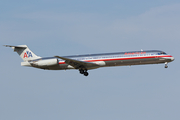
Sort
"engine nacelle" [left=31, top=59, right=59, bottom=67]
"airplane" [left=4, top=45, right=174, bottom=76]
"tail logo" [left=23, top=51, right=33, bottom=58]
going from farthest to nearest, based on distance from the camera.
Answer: "tail logo" [left=23, top=51, right=33, bottom=58], "engine nacelle" [left=31, top=59, right=59, bottom=67], "airplane" [left=4, top=45, right=174, bottom=76]

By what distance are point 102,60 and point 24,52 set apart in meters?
14.6

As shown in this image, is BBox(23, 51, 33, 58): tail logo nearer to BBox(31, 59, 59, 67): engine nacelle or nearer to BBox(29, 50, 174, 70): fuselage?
BBox(31, 59, 59, 67): engine nacelle

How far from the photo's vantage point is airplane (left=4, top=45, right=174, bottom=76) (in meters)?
46.3

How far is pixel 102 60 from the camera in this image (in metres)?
46.8

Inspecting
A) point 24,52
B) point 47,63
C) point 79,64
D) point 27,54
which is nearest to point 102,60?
point 79,64

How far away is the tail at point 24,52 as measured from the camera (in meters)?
Result: 51.2

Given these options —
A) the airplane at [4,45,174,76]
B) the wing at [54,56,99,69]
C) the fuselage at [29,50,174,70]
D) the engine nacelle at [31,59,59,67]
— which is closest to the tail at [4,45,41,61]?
the airplane at [4,45,174,76]

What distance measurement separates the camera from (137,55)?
46.5 metres

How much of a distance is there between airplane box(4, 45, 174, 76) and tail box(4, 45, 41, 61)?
175 centimetres

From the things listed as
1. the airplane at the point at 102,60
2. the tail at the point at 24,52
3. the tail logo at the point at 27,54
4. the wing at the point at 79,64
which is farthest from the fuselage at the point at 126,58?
the tail logo at the point at 27,54

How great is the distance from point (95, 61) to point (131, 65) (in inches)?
234

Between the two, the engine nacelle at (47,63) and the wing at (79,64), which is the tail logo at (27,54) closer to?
the engine nacelle at (47,63)

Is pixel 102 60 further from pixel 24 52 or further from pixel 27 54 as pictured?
pixel 24 52

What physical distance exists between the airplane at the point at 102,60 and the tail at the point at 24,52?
1745 mm
